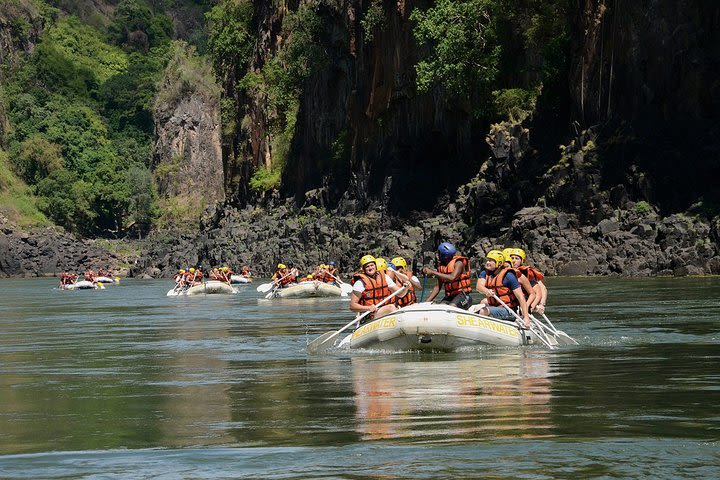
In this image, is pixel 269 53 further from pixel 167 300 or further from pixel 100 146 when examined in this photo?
pixel 100 146

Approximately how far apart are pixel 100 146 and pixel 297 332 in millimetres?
154785

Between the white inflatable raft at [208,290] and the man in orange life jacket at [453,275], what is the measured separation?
38.4 m

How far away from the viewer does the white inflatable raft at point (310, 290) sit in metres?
51.8

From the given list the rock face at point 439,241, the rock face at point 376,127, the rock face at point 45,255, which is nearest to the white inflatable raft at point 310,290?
the rock face at point 439,241

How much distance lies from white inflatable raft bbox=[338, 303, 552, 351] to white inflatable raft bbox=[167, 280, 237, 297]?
130 ft

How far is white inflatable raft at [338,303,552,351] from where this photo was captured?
20.6m

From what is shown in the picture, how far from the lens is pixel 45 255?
140 m

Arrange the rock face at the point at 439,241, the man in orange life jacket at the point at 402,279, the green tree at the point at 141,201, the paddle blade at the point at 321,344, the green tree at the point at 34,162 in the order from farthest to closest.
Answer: the green tree at the point at 34,162, the green tree at the point at 141,201, the rock face at the point at 439,241, the man in orange life jacket at the point at 402,279, the paddle blade at the point at 321,344

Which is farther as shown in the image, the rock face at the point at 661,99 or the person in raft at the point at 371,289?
the rock face at the point at 661,99

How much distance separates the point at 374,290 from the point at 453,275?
4.40ft

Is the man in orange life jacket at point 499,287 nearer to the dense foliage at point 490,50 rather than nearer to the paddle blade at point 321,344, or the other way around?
the paddle blade at point 321,344

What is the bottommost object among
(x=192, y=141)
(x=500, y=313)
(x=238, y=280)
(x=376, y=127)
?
(x=500, y=313)

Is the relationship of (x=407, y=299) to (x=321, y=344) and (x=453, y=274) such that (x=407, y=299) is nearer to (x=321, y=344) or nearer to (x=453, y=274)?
(x=453, y=274)

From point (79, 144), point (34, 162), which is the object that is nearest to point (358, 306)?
point (34, 162)
